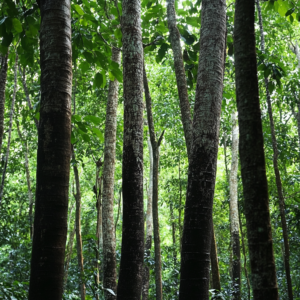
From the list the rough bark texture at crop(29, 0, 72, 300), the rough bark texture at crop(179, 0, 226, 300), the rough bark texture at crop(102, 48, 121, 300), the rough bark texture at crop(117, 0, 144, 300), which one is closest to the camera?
the rough bark texture at crop(29, 0, 72, 300)

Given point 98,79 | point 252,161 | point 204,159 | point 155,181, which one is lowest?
point 252,161

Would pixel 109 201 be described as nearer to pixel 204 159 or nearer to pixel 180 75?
pixel 180 75

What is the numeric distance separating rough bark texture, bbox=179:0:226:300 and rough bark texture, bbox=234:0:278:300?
0.61m

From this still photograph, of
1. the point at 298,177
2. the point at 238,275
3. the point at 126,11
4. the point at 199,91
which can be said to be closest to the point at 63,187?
the point at 199,91

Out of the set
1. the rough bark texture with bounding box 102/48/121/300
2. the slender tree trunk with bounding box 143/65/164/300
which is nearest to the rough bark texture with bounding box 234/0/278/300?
the slender tree trunk with bounding box 143/65/164/300

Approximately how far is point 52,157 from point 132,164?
3.57 ft

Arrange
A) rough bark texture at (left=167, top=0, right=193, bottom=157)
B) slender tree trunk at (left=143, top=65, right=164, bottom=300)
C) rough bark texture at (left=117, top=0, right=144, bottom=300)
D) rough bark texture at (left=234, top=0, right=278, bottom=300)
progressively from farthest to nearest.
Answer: slender tree trunk at (left=143, top=65, right=164, bottom=300)
rough bark texture at (left=167, top=0, right=193, bottom=157)
rough bark texture at (left=117, top=0, right=144, bottom=300)
rough bark texture at (left=234, top=0, right=278, bottom=300)

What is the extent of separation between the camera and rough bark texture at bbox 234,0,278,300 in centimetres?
162

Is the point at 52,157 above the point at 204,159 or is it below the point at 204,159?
below

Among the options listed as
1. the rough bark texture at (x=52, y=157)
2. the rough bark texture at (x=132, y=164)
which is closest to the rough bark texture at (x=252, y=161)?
the rough bark texture at (x=52, y=157)

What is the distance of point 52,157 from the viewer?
1.89 m

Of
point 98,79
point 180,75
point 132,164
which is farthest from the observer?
point 180,75

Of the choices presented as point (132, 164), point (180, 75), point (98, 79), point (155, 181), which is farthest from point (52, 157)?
point (155, 181)

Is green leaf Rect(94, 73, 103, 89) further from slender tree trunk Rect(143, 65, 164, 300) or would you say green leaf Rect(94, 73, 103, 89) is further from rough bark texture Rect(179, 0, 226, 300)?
slender tree trunk Rect(143, 65, 164, 300)
